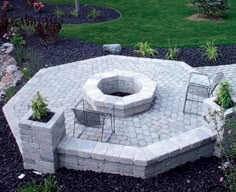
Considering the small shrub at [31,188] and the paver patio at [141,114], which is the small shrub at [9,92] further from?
the small shrub at [31,188]

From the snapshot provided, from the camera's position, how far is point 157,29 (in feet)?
43.8

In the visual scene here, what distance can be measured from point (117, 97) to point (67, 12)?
28.1 feet

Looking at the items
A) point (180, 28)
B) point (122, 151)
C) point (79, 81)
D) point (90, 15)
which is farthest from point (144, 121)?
point (90, 15)

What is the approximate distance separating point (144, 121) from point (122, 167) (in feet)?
4.99

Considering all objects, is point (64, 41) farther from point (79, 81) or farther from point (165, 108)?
point (165, 108)

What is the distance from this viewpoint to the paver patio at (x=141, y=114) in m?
7.12

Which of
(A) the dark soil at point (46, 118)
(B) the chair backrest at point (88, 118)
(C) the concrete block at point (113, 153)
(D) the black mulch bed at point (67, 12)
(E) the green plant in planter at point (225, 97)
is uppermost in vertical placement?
(E) the green plant in planter at point (225, 97)

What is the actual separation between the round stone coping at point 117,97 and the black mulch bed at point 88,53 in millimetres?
2334

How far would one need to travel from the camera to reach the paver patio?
281 inches

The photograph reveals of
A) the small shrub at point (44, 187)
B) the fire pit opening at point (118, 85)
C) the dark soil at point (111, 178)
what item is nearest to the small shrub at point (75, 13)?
the fire pit opening at point (118, 85)

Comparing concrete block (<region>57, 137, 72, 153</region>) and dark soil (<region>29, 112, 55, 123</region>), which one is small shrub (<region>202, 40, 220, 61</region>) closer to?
concrete block (<region>57, 137, 72, 153</region>)

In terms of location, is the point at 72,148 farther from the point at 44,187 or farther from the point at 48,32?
the point at 48,32

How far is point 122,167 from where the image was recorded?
20.2 ft

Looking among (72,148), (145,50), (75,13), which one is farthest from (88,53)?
(72,148)
